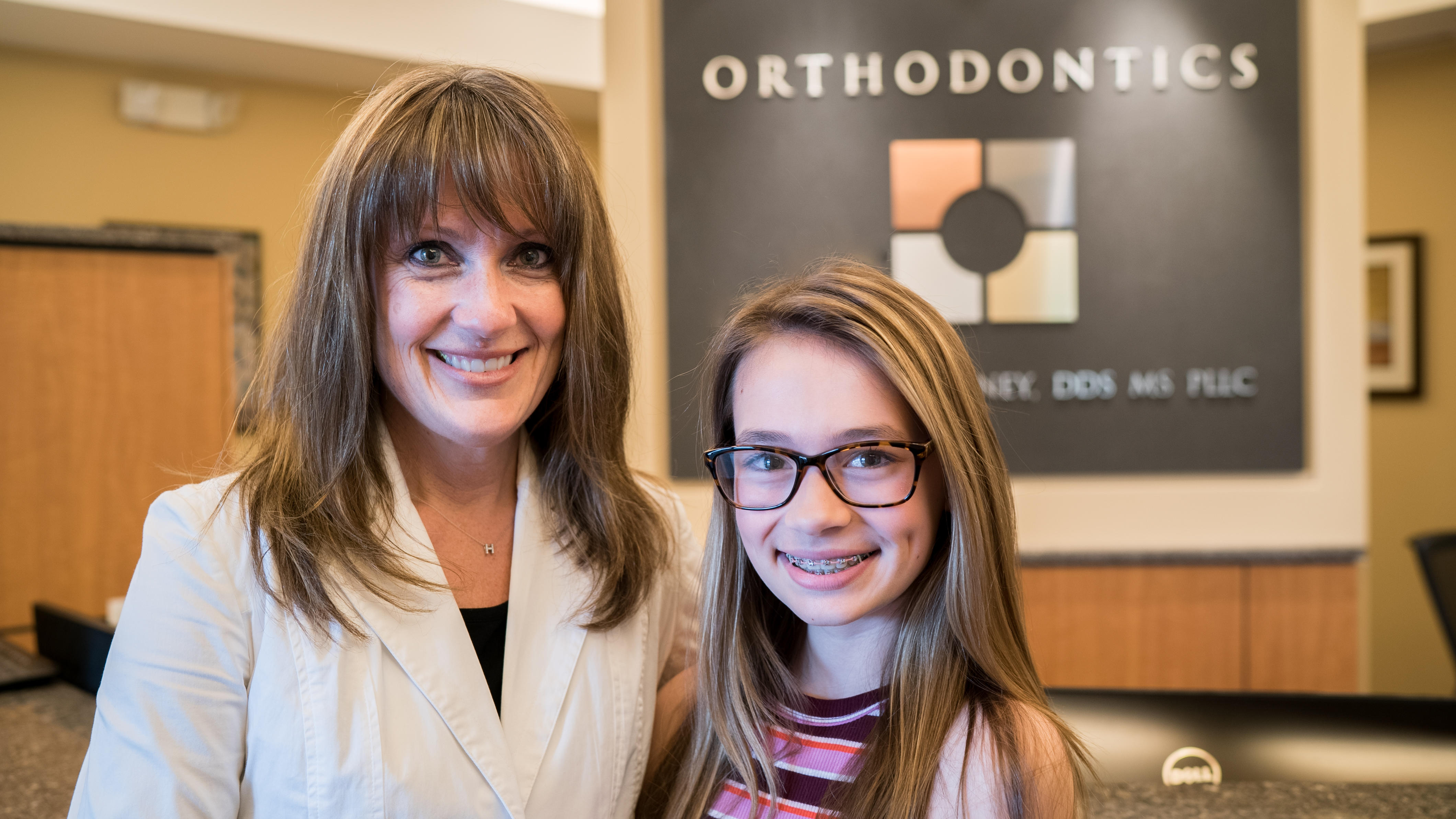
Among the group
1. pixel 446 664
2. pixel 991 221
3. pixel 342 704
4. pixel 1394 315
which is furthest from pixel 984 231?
pixel 1394 315

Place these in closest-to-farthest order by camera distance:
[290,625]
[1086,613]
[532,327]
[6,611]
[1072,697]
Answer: [290,625]
[532,327]
[1072,697]
[1086,613]
[6,611]

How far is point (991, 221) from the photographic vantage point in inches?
149

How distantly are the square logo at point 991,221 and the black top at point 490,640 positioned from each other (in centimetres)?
266

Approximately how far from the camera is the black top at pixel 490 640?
136 cm

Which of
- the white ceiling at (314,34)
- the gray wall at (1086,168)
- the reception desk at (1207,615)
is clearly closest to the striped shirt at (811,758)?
the gray wall at (1086,168)

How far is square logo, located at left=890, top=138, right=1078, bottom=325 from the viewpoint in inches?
149

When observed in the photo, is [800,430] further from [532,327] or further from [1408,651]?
[1408,651]

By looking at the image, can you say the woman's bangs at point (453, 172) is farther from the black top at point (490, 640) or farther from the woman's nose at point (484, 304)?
the black top at point (490, 640)

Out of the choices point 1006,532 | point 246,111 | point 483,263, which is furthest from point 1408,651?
point 246,111

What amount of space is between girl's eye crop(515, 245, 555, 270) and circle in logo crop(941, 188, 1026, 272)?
2655 millimetres

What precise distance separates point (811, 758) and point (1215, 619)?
303cm

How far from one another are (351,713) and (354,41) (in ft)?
16.7

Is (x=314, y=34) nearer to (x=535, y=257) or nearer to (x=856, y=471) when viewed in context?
(x=535, y=257)

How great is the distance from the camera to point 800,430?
3.97 feet
